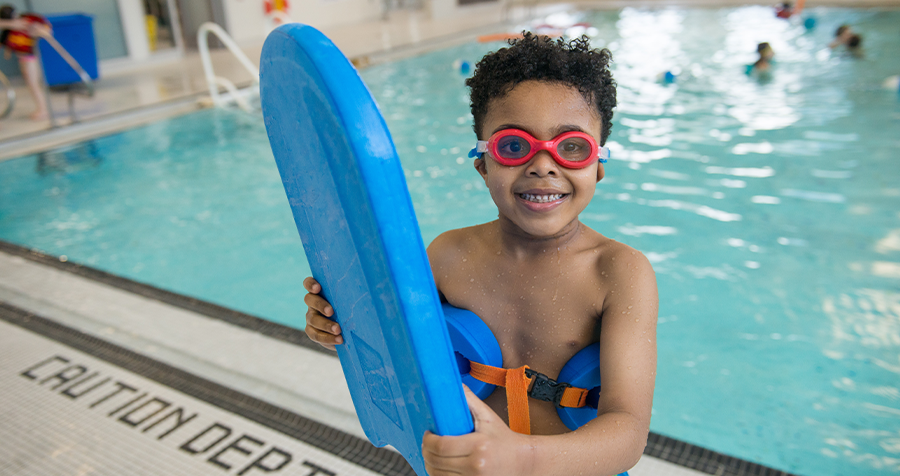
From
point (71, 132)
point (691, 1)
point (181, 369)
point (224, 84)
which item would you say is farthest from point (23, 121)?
point (691, 1)

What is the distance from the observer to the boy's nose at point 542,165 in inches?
41.5

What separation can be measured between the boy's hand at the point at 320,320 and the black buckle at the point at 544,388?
36 cm

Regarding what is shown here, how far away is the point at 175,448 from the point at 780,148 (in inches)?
222

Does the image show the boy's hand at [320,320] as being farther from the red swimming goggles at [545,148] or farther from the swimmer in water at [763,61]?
the swimmer in water at [763,61]

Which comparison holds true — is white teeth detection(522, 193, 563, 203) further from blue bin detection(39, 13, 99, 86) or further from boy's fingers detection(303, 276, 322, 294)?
blue bin detection(39, 13, 99, 86)

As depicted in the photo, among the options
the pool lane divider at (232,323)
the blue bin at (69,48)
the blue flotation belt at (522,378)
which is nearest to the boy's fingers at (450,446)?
the blue flotation belt at (522,378)

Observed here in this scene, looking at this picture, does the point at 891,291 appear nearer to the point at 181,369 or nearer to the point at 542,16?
the point at 181,369

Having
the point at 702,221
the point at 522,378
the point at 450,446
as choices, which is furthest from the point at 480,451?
the point at 702,221

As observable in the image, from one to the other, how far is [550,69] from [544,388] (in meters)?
0.58

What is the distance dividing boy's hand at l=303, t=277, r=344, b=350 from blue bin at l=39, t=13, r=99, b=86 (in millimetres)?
8440

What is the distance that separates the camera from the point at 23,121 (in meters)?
7.29

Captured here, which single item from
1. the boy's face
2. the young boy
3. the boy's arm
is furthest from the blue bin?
the boy's arm

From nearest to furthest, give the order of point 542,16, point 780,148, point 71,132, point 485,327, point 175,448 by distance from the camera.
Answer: point 485,327, point 175,448, point 780,148, point 71,132, point 542,16

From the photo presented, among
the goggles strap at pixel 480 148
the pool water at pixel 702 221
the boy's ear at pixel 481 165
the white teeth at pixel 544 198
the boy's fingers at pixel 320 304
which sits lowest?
the pool water at pixel 702 221
